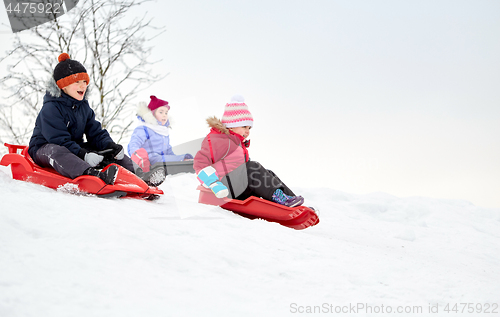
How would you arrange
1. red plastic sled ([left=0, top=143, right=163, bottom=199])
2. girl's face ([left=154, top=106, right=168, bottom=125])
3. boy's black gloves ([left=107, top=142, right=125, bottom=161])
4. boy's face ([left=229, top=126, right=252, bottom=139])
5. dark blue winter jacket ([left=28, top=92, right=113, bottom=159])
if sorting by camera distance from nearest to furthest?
red plastic sled ([left=0, top=143, right=163, bottom=199]) < dark blue winter jacket ([left=28, top=92, right=113, bottom=159]) < boy's black gloves ([left=107, top=142, right=125, bottom=161]) < boy's face ([left=229, top=126, right=252, bottom=139]) < girl's face ([left=154, top=106, right=168, bottom=125])

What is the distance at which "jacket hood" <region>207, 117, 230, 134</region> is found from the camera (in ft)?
10.3

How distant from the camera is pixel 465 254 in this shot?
11.5ft

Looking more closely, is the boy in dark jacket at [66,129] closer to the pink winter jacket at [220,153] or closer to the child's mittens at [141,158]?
the pink winter jacket at [220,153]

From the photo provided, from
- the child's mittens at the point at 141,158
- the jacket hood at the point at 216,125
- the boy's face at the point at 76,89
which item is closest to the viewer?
the boy's face at the point at 76,89

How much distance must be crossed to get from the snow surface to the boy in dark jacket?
249 mm

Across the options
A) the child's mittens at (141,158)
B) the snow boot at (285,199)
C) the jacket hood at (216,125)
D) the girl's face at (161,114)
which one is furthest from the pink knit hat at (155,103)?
the snow boot at (285,199)

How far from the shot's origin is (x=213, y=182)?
117 inches

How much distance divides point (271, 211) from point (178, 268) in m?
1.48

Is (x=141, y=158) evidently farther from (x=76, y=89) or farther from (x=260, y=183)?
(x=260, y=183)

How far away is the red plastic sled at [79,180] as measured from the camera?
8.34 feet

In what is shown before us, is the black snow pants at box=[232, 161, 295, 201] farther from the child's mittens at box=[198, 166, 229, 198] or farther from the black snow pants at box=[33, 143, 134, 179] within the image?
the black snow pants at box=[33, 143, 134, 179]

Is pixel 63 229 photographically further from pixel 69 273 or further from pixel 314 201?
pixel 314 201

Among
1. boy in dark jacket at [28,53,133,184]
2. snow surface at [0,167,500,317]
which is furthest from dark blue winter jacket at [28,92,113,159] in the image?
snow surface at [0,167,500,317]

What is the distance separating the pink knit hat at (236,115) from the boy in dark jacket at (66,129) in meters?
0.93
